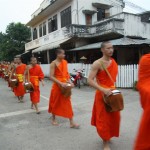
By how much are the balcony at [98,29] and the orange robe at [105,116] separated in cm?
1346

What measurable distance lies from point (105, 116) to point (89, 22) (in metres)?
18.2

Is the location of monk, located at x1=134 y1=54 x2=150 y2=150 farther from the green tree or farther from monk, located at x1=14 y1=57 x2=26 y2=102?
the green tree

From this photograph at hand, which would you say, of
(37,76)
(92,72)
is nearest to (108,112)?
(92,72)

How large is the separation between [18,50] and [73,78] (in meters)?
26.2

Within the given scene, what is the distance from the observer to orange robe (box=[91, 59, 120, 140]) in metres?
4.53

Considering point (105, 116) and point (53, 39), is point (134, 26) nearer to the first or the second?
point (53, 39)

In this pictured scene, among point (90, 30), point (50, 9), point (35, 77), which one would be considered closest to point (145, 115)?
point (35, 77)

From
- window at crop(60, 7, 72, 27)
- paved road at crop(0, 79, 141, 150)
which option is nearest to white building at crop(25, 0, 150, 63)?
window at crop(60, 7, 72, 27)

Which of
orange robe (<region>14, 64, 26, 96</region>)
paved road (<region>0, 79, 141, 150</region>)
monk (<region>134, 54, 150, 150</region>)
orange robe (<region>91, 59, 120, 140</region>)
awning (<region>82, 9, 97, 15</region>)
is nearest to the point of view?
monk (<region>134, 54, 150, 150</region>)

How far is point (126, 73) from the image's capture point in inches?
509

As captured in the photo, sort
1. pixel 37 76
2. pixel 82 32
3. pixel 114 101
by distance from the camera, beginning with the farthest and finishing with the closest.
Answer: pixel 82 32 < pixel 37 76 < pixel 114 101

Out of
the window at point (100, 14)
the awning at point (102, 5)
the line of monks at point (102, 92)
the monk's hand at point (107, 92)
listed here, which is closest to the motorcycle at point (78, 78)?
the line of monks at point (102, 92)

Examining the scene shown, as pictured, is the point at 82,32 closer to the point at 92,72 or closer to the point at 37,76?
the point at 37,76

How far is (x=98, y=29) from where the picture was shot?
778 inches
